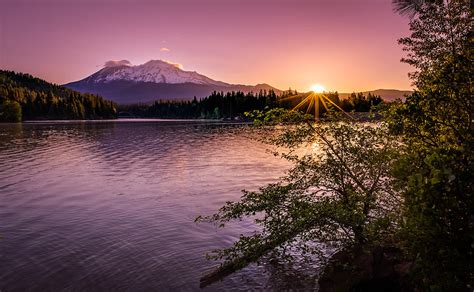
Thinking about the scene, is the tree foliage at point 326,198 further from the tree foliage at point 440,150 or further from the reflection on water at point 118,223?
the tree foliage at point 440,150

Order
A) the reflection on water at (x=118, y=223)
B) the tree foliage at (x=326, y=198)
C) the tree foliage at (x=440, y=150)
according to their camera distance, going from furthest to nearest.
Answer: the reflection on water at (x=118, y=223) < the tree foliage at (x=326, y=198) < the tree foliage at (x=440, y=150)

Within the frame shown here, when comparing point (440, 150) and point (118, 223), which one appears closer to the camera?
point (440, 150)

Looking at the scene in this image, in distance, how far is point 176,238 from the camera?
73.6 ft

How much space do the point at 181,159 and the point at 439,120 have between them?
1883 inches

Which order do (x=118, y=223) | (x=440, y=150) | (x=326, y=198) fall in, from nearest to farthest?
(x=440, y=150)
(x=326, y=198)
(x=118, y=223)

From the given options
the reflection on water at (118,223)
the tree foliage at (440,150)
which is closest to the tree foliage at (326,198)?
the reflection on water at (118,223)

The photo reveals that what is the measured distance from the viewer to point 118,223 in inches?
989

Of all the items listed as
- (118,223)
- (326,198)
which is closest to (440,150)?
(326,198)

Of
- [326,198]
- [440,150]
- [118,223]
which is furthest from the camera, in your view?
[118,223]

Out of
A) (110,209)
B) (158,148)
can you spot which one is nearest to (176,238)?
(110,209)

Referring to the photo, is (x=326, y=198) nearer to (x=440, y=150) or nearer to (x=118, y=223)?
(x=440, y=150)

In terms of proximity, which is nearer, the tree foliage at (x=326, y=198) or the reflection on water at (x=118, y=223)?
the tree foliage at (x=326, y=198)

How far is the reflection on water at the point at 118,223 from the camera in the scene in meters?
17.3

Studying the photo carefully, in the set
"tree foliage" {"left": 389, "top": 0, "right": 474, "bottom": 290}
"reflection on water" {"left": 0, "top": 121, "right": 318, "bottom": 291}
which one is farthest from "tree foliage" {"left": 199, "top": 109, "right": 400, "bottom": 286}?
"tree foliage" {"left": 389, "top": 0, "right": 474, "bottom": 290}
